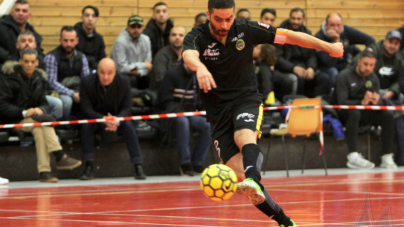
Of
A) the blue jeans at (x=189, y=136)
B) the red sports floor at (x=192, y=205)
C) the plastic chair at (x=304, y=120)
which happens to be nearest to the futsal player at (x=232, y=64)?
the red sports floor at (x=192, y=205)

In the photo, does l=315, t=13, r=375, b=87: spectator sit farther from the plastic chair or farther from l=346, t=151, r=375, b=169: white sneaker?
the plastic chair

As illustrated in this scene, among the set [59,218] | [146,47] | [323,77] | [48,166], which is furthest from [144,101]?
[59,218]

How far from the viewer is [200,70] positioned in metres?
4.92

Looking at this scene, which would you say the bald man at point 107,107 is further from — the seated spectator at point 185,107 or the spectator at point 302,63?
the spectator at point 302,63

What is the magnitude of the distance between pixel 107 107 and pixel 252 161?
674 cm

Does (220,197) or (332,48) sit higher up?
(332,48)

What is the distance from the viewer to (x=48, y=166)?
10.5 metres

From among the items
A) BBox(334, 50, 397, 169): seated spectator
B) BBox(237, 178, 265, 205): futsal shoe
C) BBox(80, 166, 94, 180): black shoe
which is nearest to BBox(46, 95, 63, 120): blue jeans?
BBox(80, 166, 94, 180): black shoe

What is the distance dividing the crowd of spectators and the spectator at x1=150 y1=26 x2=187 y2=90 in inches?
0.8

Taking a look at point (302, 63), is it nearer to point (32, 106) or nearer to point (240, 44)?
point (32, 106)

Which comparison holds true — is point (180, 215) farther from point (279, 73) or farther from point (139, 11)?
point (139, 11)

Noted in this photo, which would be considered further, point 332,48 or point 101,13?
point 101,13

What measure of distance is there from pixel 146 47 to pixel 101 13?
6.83 feet

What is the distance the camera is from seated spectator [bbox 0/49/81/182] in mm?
10539
